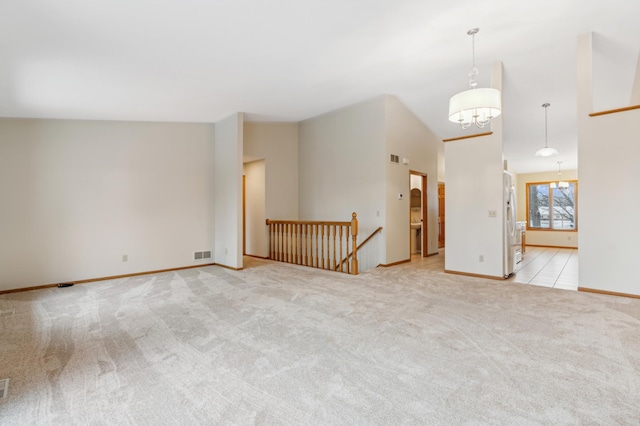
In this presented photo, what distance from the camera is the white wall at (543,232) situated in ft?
32.0

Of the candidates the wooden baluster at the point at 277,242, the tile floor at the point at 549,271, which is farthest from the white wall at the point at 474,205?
the wooden baluster at the point at 277,242

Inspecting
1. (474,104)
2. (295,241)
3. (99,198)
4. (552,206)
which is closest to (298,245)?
(295,241)

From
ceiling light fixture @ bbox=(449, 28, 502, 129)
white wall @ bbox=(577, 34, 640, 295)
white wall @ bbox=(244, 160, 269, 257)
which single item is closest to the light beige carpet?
white wall @ bbox=(577, 34, 640, 295)

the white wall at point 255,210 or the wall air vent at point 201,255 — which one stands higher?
the white wall at point 255,210

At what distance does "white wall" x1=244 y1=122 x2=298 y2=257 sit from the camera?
7.27 meters

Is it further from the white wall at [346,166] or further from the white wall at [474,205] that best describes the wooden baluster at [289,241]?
the white wall at [474,205]

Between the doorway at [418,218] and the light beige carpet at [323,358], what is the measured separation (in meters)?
3.42

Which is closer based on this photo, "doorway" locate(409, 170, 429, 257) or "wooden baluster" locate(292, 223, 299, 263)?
"wooden baluster" locate(292, 223, 299, 263)

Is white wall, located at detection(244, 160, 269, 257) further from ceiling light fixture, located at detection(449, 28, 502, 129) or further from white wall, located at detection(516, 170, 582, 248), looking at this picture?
white wall, located at detection(516, 170, 582, 248)

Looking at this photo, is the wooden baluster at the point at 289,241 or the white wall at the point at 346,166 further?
the wooden baluster at the point at 289,241

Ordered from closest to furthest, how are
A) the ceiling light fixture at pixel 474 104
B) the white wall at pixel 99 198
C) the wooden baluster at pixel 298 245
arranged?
the ceiling light fixture at pixel 474 104 → the white wall at pixel 99 198 → the wooden baluster at pixel 298 245

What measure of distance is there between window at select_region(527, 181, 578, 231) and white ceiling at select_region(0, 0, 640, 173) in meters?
4.80

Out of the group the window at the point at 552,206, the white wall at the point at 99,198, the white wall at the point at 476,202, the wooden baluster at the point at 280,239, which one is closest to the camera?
the white wall at the point at 99,198

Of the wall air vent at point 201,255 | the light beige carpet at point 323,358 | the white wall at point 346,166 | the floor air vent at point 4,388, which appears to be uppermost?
the white wall at point 346,166
